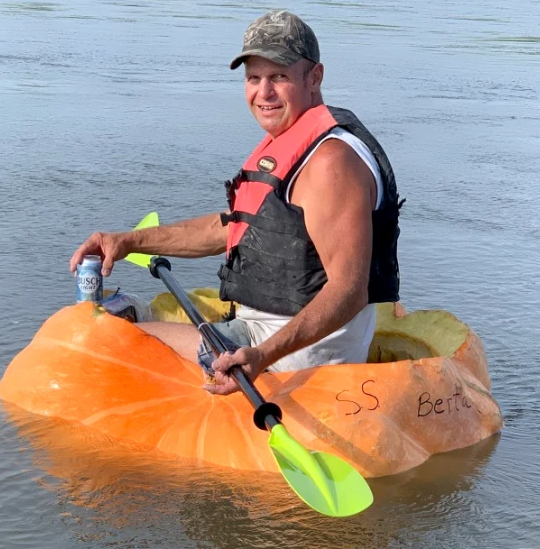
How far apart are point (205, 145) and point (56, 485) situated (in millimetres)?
5963

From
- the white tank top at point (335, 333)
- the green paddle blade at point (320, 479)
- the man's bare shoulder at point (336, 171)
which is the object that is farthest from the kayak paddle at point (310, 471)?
the man's bare shoulder at point (336, 171)

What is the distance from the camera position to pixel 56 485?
3.81 meters

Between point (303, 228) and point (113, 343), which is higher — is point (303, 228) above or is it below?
above

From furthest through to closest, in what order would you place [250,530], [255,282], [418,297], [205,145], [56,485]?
1. [205,145]
2. [418,297]
3. [255,282]
4. [56,485]
5. [250,530]

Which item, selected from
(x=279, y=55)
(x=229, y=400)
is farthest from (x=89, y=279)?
(x=279, y=55)

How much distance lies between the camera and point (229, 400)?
13.2 ft

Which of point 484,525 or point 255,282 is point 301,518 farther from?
point 255,282

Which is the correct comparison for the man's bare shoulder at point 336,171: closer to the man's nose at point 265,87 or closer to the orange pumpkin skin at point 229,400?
the man's nose at point 265,87

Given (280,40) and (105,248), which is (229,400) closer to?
(105,248)

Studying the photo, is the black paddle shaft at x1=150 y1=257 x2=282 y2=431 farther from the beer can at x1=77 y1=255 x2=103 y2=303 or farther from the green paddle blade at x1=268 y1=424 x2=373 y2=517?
the beer can at x1=77 y1=255 x2=103 y2=303

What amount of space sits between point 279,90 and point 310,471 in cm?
141

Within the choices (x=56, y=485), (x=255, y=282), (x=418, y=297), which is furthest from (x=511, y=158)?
(x=56, y=485)

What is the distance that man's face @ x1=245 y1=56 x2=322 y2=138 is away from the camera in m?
4.03

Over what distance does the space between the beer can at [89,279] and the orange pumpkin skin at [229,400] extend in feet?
0.55
